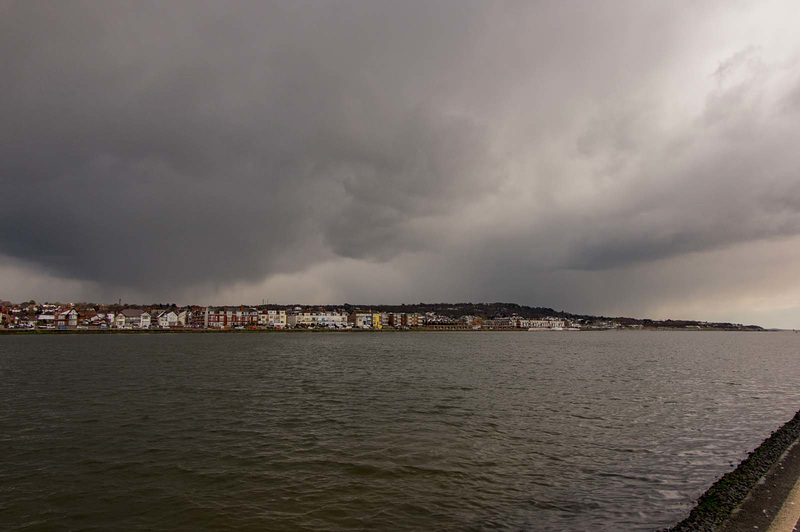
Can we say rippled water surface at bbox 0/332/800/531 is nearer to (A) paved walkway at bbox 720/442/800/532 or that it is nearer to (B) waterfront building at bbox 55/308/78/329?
(A) paved walkway at bbox 720/442/800/532

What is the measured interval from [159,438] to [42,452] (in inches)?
165

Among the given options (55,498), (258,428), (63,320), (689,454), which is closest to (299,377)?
(258,428)

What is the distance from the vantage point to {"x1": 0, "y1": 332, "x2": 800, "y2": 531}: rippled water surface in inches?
490

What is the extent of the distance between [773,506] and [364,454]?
13.0m

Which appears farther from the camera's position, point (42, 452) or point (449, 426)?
point (449, 426)

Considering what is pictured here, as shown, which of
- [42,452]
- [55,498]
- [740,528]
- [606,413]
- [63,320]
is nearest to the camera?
[740,528]

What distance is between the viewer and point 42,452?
1788cm

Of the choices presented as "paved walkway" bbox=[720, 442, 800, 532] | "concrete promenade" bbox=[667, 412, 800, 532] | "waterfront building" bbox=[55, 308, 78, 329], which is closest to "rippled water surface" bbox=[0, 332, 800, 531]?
"concrete promenade" bbox=[667, 412, 800, 532]

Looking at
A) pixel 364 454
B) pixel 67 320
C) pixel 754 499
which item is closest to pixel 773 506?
pixel 754 499

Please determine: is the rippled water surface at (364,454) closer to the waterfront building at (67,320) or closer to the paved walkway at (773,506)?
the paved walkway at (773,506)

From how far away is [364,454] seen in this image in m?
18.0

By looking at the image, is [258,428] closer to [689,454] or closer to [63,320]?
[689,454]

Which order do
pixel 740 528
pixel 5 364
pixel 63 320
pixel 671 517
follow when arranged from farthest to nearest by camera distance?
pixel 63 320, pixel 5 364, pixel 671 517, pixel 740 528

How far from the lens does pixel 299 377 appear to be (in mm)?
44531
